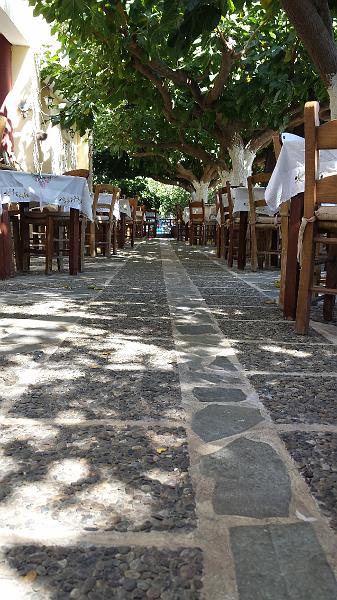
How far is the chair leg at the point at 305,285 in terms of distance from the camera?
2.98 metres

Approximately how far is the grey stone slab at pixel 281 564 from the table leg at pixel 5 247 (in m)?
4.62

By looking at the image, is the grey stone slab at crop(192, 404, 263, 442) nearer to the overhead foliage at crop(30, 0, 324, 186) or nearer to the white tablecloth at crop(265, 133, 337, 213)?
the white tablecloth at crop(265, 133, 337, 213)

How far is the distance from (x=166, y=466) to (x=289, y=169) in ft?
8.39

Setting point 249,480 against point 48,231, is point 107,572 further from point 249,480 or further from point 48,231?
point 48,231

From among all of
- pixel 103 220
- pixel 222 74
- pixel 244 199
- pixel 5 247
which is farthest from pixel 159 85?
pixel 5 247

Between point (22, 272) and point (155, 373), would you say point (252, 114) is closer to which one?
point (22, 272)

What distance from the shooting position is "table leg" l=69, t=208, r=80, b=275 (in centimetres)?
586

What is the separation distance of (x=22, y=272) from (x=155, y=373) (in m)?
4.42

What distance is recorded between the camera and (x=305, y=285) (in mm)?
3035

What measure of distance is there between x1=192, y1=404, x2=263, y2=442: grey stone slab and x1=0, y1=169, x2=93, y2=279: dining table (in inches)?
157

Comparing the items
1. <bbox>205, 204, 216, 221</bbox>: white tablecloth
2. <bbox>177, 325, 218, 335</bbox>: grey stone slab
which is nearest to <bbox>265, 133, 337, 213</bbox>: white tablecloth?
<bbox>177, 325, 218, 335</bbox>: grey stone slab

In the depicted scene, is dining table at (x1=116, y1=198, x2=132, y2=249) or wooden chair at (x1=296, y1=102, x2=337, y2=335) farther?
dining table at (x1=116, y1=198, x2=132, y2=249)

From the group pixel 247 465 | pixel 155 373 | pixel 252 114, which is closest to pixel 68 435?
pixel 247 465

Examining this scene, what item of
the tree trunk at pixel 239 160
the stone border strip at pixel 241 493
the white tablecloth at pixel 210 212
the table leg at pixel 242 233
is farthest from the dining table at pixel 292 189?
the white tablecloth at pixel 210 212
